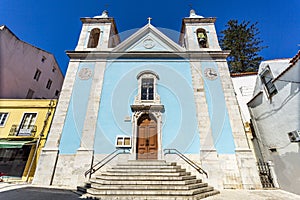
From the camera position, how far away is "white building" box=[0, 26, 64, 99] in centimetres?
1247

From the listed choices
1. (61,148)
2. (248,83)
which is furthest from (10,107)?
(248,83)

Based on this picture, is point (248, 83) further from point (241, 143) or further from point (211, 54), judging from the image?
point (241, 143)

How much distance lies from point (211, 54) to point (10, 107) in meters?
14.8

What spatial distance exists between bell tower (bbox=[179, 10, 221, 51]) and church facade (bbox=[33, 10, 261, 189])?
14cm

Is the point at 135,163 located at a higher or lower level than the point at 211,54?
lower

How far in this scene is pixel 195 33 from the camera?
12.5 meters

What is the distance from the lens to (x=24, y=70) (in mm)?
14109

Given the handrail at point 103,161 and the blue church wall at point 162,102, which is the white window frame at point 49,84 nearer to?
the blue church wall at point 162,102

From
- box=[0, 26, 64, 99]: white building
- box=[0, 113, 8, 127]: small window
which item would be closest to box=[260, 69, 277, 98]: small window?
box=[0, 113, 8, 127]: small window

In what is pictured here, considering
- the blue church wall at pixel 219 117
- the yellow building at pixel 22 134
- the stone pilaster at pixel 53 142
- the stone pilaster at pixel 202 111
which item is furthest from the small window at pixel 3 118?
the blue church wall at pixel 219 117

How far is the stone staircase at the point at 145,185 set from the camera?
529 centimetres

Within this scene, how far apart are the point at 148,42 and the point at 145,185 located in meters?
10.3

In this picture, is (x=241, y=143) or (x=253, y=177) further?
(x=241, y=143)

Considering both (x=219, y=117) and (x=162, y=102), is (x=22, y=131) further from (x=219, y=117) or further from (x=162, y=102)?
(x=219, y=117)
